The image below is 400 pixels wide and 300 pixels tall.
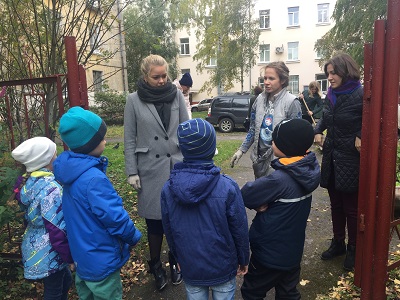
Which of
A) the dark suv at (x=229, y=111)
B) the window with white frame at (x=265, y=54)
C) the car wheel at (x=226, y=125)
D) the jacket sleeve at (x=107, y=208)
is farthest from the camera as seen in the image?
the window with white frame at (x=265, y=54)

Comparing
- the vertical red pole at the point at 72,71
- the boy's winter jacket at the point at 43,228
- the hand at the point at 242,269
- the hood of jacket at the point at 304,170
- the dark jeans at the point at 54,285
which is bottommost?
the dark jeans at the point at 54,285

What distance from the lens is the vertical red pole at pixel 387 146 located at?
212 cm

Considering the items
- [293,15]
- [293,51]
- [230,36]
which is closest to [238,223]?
[230,36]

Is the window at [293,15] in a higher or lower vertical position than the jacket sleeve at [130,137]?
higher

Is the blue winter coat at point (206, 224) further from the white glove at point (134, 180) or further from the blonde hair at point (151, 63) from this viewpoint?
the blonde hair at point (151, 63)

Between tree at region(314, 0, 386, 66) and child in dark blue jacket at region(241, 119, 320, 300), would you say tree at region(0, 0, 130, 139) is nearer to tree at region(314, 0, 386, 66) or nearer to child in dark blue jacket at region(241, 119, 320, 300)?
child in dark blue jacket at region(241, 119, 320, 300)

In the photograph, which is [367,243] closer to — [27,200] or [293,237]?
[293,237]

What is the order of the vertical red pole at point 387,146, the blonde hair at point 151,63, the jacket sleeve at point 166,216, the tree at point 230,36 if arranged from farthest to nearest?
1. the tree at point 230,36
2. the blonde hair at point 151,63
3. the vertical red pole at point 387,146
4. the jacket sleeve at point 166,216

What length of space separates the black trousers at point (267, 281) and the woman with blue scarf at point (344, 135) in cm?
103

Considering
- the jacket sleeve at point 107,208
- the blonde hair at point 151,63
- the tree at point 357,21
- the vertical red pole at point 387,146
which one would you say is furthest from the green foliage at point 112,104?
the vertical red pole at point 387,146

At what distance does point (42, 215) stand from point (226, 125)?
13.6 meters

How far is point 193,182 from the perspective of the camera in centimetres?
180

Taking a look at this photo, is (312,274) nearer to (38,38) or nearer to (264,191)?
(264,191)

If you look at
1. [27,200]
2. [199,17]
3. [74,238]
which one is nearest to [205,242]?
[74,238]
